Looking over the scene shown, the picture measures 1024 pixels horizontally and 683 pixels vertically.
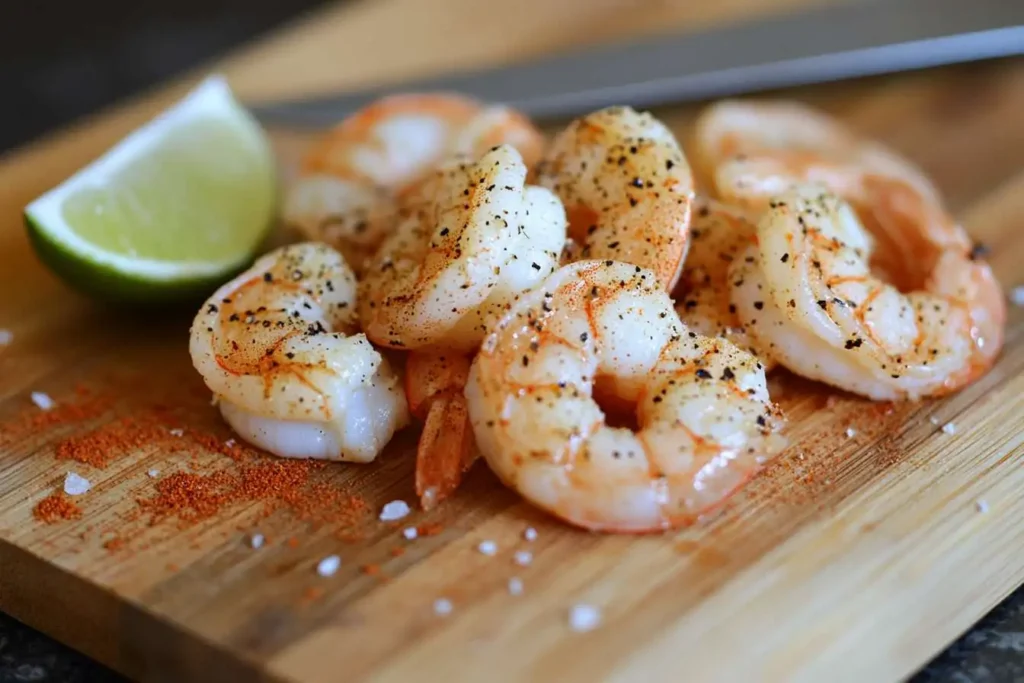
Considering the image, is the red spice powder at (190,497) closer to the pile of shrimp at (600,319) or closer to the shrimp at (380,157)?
the pile of shrimp at (600,319)

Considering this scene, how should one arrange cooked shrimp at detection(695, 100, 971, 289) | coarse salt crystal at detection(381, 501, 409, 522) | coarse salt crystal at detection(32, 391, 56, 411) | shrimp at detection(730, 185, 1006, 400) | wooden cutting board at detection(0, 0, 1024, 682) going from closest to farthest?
wooden cutting board at detection(0, 0, 1024, 682), coarse salt crystal at detection(381, 501, 409, 522), shrimp at detection(730, 185, 1006, 400), coarse salt crystal at detection(32, 391, 56, 411), cooked shrimp at detection(695, 100, 971, 289)

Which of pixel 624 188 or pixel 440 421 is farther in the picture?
pixel 624 188

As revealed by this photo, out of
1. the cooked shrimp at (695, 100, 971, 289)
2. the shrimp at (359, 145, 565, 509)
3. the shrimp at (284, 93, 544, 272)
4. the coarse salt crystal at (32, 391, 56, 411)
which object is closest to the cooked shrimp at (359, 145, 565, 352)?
the shrimp at (359, 145, 565, 509)

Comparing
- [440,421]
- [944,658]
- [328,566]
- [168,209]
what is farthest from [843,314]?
[168,209]

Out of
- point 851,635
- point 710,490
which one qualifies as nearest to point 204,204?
point 710,490

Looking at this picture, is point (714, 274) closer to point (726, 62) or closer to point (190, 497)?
point (190, 497)

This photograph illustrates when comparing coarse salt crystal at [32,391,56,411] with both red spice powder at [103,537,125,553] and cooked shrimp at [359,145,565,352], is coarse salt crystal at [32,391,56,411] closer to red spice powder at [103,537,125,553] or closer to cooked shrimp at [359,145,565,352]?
red spice powder at [103,537,125,553]
